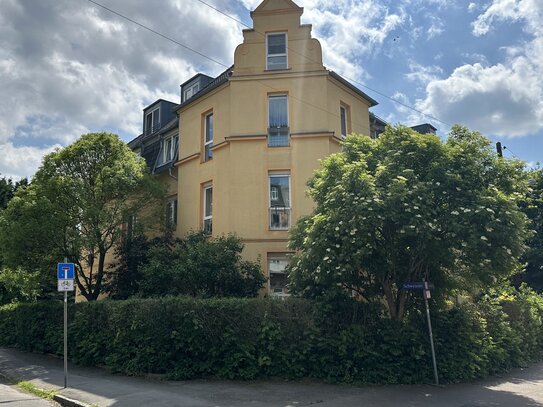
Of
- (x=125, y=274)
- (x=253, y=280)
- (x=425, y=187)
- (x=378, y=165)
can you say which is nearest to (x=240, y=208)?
(x=253, y=280)

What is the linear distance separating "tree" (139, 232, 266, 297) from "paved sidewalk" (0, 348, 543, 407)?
10.6 feet

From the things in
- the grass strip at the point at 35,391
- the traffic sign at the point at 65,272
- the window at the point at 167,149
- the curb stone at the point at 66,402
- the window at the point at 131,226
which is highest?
the window at the point at 167,149

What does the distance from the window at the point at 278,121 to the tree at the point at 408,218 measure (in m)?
5.02

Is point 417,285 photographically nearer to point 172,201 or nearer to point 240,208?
point 240,208

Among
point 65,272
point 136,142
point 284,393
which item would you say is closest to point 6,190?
point 136,142

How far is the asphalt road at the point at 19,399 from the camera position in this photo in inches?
379

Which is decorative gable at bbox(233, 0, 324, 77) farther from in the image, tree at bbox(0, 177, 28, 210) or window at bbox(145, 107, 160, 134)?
tree at bbox(0, 177, 28, 210)

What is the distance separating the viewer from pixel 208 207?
18.3m

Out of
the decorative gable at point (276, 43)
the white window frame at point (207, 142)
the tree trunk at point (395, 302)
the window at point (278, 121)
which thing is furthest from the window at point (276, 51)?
the tree trunk at point (395, 302)

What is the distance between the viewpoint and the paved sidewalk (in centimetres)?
923

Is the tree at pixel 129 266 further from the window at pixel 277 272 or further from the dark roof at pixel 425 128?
the dark roof at pixel 425 128

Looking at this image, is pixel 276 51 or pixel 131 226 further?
pixel 131 226

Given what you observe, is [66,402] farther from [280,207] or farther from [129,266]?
[280,207]

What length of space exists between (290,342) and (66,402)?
5130mm
